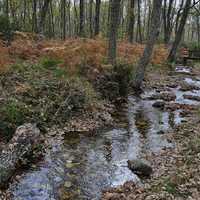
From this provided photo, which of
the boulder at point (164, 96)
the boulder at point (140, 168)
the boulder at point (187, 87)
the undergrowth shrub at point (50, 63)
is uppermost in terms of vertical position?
the undergrowth shrub at point (50, 63)

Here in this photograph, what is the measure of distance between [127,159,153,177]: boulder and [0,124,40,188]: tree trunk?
2.45 m

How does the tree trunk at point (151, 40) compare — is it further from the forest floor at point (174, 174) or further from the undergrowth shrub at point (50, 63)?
the forest floor at point (174, 174)

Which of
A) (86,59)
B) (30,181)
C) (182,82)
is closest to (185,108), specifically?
(86,59)

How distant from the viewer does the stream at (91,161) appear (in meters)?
7.39

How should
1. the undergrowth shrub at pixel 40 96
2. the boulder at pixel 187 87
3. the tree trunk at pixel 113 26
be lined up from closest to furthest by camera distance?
the undergrowth shrub at pixel 40 96, the tree trunk at pixel 113 26, the boulder at pixel 187 87

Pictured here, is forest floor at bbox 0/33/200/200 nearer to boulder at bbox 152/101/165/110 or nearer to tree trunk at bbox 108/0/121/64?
boulder at bbox 152/101/165/110

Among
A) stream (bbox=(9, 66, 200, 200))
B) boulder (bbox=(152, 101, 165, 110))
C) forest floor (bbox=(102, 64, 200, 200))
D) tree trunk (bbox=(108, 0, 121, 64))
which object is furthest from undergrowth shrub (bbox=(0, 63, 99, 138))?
forest floor (bbox=(102, 64, 200, 200))

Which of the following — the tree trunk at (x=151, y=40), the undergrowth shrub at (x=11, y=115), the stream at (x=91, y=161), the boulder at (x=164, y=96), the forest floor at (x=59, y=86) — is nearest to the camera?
the stream at (x=91, y=161)

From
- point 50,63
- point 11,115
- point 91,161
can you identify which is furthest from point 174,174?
point 50,63

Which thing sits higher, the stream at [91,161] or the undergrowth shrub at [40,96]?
the undergrowth shrub at [40,96]

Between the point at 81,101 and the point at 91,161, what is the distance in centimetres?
386

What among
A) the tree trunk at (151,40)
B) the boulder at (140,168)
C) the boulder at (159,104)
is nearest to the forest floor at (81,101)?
the boulder at (140,168)

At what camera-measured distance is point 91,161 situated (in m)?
9.00

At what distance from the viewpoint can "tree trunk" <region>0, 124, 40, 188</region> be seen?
750 centimetres
